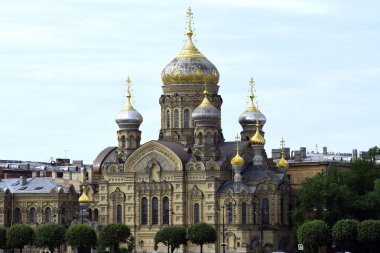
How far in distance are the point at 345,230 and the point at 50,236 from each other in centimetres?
2472

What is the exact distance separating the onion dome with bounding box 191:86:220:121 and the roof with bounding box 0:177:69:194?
16228mm

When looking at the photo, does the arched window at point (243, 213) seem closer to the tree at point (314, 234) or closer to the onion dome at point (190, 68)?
the tree at point (314, 234)

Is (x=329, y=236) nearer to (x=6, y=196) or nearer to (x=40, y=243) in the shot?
(x=40, y=243)

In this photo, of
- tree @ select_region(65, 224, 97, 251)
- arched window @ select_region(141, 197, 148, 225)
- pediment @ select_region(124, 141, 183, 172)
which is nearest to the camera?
tree @ select_region(65, 224, 97, 251)

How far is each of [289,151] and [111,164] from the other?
23124 mm

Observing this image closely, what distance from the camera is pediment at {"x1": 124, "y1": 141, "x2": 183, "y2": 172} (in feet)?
397

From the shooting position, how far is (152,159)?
12219cm

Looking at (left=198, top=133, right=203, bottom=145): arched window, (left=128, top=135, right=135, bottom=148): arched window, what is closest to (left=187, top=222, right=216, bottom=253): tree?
(left=198, top=133, right=203, bottom=145): arched window

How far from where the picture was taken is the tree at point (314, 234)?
360ft

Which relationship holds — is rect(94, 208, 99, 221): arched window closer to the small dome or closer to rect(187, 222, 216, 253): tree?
rect(187, 222, 216, 253): tree

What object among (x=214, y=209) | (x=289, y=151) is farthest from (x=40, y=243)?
(x=289, y=151)

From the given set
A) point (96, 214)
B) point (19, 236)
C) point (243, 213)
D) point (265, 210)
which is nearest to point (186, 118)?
point (96, 214)

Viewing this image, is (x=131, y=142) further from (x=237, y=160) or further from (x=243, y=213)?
(x=243, y=213)

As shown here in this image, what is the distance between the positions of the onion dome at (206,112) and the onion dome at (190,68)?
4.22m
